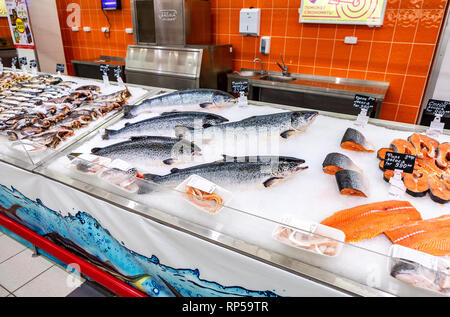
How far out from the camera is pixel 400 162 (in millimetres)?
1294

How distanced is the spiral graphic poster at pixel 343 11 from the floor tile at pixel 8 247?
4209 mm

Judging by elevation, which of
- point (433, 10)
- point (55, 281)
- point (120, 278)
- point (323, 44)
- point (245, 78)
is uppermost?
point (433, 10)

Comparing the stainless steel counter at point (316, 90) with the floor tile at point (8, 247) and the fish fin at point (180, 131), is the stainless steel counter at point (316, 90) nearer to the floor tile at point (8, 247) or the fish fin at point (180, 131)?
the fish fin at point (180, 131)

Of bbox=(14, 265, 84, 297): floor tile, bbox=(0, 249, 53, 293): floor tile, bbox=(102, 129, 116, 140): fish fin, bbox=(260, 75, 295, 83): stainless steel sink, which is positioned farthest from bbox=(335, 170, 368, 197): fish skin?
bbox=(260, 75, 295, 83): stainless steel sink

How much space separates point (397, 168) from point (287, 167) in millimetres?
472

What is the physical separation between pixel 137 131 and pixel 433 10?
3.67 m

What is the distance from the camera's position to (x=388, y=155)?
130 centimetres

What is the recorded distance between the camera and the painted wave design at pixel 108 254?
1.32 m

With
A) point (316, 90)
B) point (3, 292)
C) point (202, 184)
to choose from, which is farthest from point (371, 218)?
point (316, 90)

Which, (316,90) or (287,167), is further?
(316,90)

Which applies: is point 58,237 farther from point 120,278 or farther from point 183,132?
point 183,132

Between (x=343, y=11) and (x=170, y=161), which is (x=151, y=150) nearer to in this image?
(x=170, y=161)

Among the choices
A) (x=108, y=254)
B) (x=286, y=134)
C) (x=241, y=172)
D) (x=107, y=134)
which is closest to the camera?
(x=241, y=172)
